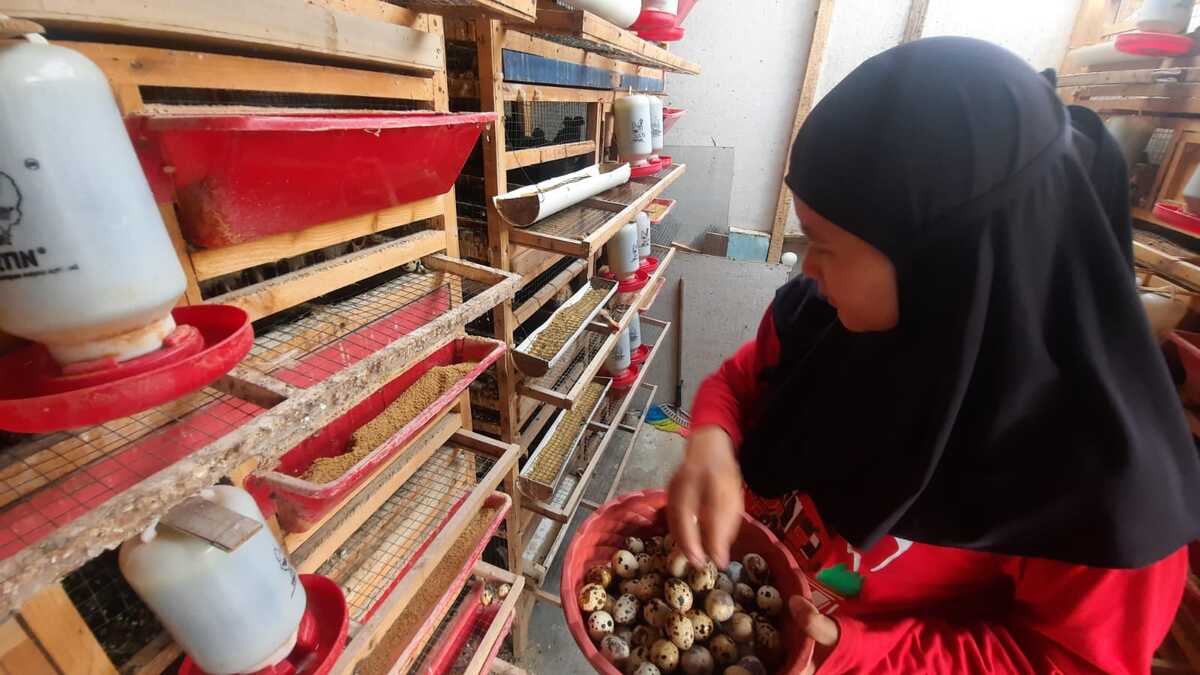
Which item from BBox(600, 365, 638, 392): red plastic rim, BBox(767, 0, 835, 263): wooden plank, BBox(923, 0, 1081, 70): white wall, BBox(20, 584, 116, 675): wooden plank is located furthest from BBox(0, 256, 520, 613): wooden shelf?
BBox(923, 0, 1081, 70): white wall

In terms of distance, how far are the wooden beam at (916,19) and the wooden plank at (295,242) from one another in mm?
3510

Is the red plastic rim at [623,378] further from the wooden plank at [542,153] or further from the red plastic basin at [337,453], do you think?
the red plastic basin at [337,453]

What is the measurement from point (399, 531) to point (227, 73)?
3.61ft

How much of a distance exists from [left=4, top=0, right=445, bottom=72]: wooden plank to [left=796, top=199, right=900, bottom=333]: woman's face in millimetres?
820

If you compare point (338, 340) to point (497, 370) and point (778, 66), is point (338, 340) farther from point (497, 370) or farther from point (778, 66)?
point (778, 66)

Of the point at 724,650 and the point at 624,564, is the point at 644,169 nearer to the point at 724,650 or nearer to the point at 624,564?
the point at 624,564

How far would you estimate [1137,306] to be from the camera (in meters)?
0.61

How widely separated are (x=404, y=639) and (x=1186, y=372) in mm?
2701

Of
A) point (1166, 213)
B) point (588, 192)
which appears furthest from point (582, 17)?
point (1166, 213)

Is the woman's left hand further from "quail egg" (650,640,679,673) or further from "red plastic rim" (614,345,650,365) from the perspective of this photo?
"red plastic rim" (614,345,650,365)

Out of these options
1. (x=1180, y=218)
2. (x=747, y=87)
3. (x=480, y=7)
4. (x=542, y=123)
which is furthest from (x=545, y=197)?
(x=747, y=87)

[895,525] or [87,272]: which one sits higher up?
[87,272]

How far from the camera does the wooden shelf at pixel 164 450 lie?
42 centimetres

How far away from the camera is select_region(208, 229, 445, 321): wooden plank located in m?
0.79
